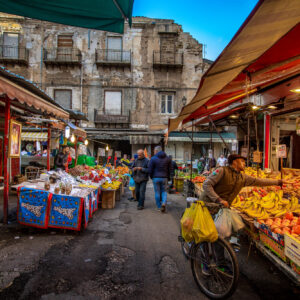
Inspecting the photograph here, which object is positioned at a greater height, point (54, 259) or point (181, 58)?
point (181, 58)

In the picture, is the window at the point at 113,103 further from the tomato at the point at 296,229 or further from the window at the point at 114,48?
the tomato at the point at 296,229

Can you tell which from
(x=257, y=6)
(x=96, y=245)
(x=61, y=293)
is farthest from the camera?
(x=96, y=245)

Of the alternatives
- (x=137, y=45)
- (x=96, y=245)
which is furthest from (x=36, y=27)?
(x=96, y=245)

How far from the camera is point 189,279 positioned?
302cm

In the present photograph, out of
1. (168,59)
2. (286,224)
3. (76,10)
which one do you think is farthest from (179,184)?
(168,59)

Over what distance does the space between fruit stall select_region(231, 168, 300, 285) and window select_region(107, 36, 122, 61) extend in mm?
16716

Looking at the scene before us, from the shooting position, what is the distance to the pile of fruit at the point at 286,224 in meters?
2.85

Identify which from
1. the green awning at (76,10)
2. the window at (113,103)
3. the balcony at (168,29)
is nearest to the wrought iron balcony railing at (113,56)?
the window at (113,103)

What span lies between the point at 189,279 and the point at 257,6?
3.21 metres

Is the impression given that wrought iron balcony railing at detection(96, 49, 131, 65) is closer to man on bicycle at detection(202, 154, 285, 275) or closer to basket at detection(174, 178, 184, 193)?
basket at detection(174, 178, 184, 193)

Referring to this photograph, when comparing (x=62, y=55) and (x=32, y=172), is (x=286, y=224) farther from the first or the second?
(x=62, y=55)

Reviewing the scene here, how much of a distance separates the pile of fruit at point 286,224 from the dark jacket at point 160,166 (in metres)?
3.67

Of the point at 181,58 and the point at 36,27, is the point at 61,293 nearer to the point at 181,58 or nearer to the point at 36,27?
the point at 181,58

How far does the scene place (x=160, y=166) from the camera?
22.1ft
